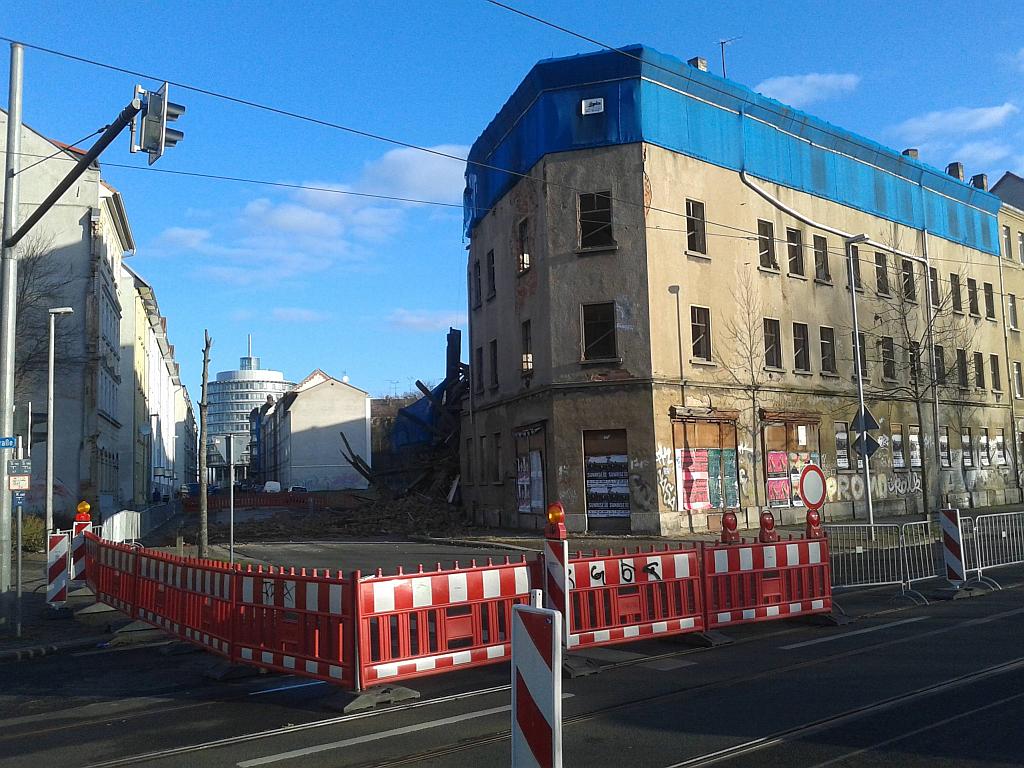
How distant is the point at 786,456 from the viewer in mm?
29562

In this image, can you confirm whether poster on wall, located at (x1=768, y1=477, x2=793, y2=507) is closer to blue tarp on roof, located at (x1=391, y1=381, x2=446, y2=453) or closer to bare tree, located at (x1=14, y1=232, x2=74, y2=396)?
blue tarp on roof, located at (x1=391, y1=381, x2=446, y2=453)

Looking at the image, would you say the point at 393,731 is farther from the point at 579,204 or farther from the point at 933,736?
the point at 579,204

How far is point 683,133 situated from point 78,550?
21.0 m

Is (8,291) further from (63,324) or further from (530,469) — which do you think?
(63,324)

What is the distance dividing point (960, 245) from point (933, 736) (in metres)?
39.3

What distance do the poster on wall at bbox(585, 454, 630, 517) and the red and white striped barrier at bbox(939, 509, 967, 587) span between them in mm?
12309

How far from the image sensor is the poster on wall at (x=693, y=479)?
86.0 ft

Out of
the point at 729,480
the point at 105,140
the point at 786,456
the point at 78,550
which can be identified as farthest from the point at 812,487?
the point at 786,456

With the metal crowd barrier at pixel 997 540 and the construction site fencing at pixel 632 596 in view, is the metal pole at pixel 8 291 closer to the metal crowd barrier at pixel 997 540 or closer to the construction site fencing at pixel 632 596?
the construction site fencing at pixel 632 596

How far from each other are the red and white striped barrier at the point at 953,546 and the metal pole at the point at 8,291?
14076 mm

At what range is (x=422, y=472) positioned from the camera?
1620 inches

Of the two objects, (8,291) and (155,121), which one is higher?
(155,121)

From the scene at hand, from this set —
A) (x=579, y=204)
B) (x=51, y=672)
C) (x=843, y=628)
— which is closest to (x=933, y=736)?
(x=843, y=628)

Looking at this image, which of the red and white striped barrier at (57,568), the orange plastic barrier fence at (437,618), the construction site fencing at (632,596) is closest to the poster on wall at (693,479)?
the construction site fencing at (632,596)
